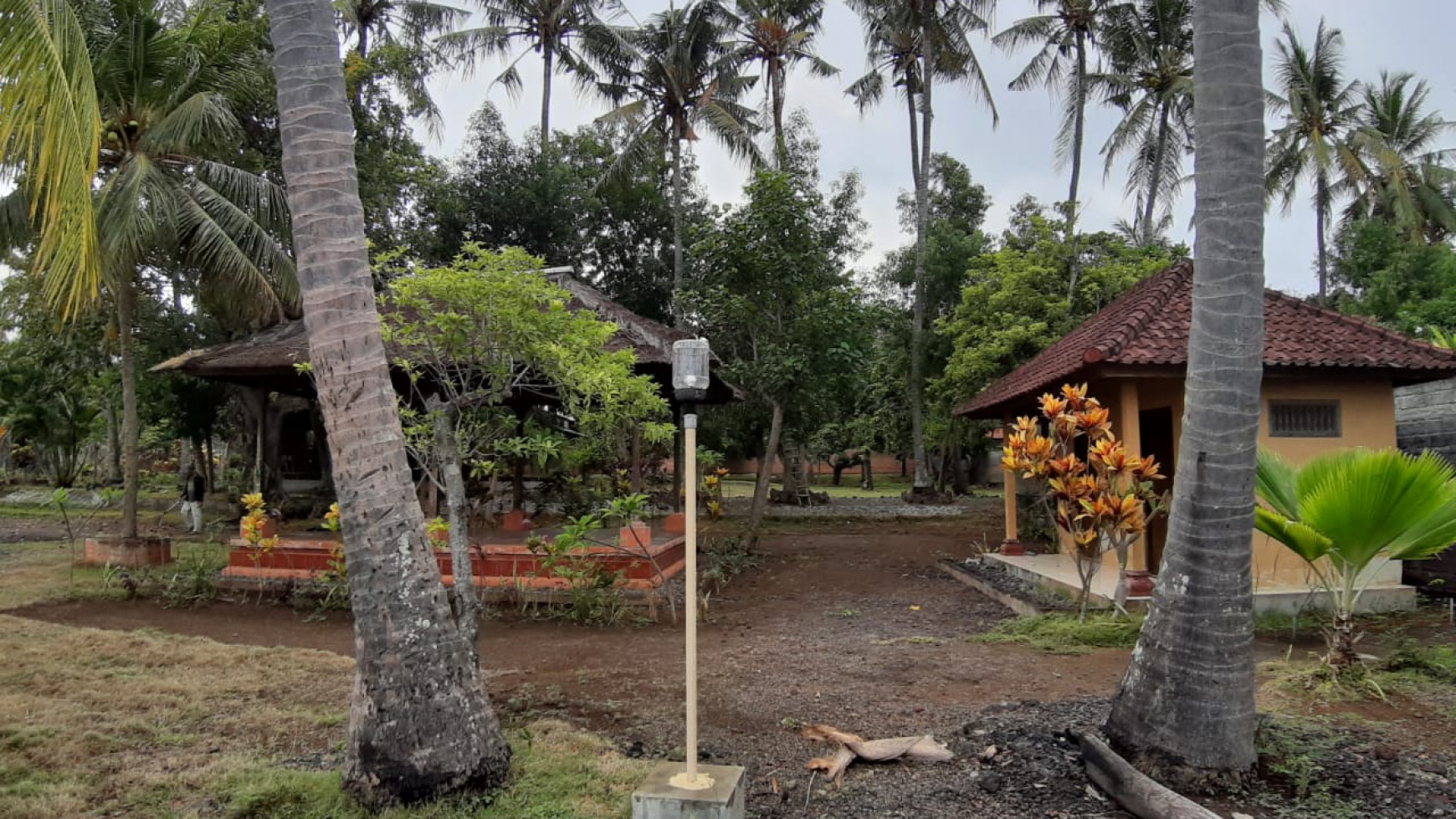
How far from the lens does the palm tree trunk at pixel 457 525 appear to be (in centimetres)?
531

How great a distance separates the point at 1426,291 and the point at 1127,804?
24.5 m

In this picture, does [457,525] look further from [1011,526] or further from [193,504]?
[193,504]

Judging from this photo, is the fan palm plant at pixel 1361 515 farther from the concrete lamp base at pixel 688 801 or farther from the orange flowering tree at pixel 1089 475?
the concrete lamp base at pixel 688 801

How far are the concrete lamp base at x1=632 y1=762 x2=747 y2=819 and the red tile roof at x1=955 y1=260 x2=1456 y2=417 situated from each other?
6.40 m

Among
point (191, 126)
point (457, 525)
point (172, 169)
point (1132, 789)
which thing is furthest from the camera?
point (172, 169)

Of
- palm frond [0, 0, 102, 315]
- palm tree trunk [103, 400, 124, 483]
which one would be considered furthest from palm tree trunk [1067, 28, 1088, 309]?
palm tree trunk [103, 400, 124, 483]

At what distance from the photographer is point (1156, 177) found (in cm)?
2412

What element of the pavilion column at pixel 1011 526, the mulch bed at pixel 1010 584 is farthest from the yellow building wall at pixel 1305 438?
the pavilion column at pixel 1011 526

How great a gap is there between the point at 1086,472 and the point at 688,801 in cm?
605

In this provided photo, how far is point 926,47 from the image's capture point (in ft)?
71.4

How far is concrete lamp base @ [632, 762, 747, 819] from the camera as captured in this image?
326 cm

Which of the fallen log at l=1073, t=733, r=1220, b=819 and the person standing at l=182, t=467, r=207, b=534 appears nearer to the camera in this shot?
the fallen log at l=1073, t=733, r=1220, b=819

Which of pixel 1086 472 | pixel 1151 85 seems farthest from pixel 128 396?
pixel 1151 85

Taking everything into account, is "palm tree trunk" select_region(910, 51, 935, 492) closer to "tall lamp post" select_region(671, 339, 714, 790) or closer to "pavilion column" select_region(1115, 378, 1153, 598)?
"pavilion column" select_region(1115, 378, 1153, 598)
